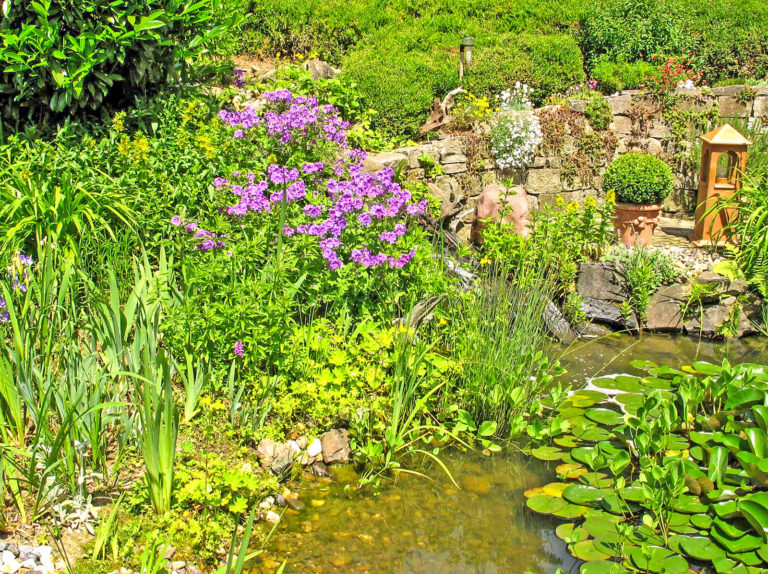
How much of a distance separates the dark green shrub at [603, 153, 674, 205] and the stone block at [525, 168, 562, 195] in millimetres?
1087

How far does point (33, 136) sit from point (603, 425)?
474 cm

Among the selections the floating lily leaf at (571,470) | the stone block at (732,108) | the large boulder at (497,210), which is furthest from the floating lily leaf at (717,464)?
the stone block at (732,108)

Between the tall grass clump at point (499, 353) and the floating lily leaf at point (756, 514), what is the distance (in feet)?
4.58

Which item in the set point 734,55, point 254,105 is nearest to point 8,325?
point 254,105

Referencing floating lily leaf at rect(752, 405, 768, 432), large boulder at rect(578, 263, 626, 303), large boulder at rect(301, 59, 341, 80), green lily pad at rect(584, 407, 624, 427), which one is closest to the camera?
floating lily leaf at rect(752, 405, 768, 432)

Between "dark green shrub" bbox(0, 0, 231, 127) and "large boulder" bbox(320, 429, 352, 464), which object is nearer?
"large boulder" bbox(320, 429, 352, 464)

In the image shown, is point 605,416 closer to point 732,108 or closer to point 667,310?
point 667,310

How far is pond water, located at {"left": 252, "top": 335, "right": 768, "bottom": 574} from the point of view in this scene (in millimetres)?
3148

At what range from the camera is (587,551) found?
10.1 feet

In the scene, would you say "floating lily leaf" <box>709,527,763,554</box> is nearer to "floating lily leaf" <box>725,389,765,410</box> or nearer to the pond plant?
the pond plant

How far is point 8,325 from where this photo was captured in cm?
359

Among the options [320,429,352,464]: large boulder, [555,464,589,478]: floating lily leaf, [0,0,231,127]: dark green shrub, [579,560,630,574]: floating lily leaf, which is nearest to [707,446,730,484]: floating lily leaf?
[555,464,589,478]: floating lily leaf

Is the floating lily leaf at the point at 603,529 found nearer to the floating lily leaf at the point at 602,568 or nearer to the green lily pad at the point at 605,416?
the floating lily leaf at the point at 602,568

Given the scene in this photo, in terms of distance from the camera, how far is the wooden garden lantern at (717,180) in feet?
22.7
